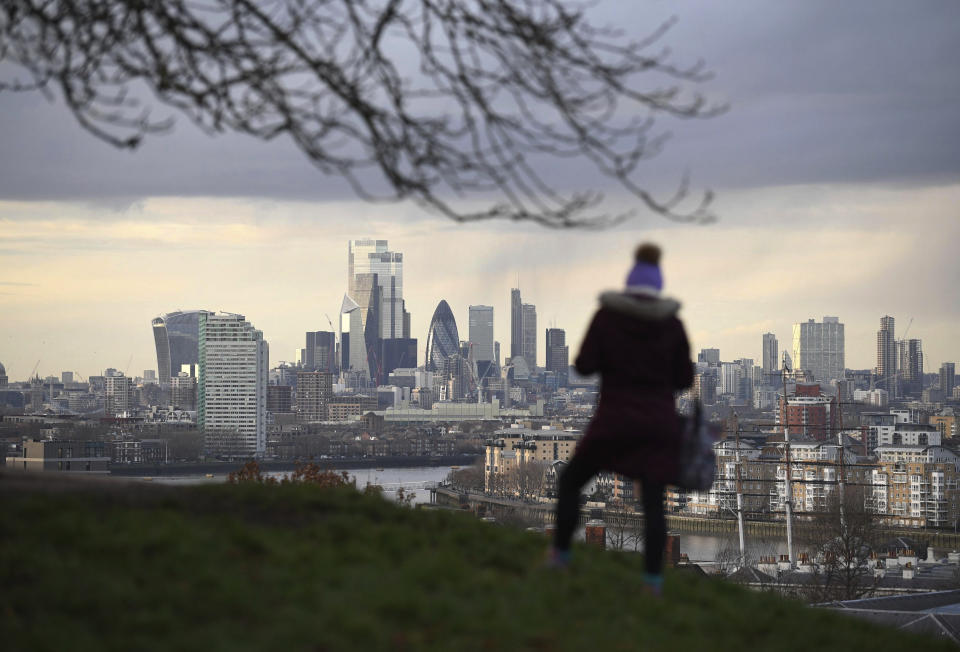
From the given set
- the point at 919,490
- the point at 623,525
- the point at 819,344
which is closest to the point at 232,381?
the point at 919,490

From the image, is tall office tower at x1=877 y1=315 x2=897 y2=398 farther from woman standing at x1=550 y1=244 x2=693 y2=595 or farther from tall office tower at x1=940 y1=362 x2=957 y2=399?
woman standing at x1=550 y1=244 x2=693 y2=595

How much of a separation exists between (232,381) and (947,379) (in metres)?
116

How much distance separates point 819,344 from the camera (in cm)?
19550

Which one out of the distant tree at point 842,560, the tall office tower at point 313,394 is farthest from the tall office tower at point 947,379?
the distant tree at point 842,560

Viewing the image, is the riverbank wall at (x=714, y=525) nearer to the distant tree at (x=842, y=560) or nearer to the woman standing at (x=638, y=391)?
the distant tree at (x=842, y=560)

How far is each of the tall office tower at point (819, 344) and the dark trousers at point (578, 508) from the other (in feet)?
639

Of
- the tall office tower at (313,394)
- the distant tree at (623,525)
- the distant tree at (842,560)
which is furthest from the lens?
the tall office tower at (313,394)

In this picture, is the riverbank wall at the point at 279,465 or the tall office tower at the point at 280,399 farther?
the tall office tower at the point at 280,399

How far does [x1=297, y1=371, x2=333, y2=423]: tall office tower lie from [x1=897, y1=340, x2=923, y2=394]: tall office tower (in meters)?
91.5

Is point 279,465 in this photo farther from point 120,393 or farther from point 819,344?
point 819,344

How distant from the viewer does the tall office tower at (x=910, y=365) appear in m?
185

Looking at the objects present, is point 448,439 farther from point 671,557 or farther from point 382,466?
point 671,557

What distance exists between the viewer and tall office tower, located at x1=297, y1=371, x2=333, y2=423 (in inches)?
7234

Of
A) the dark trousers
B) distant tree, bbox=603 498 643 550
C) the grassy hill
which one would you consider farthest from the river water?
the dark trousers
